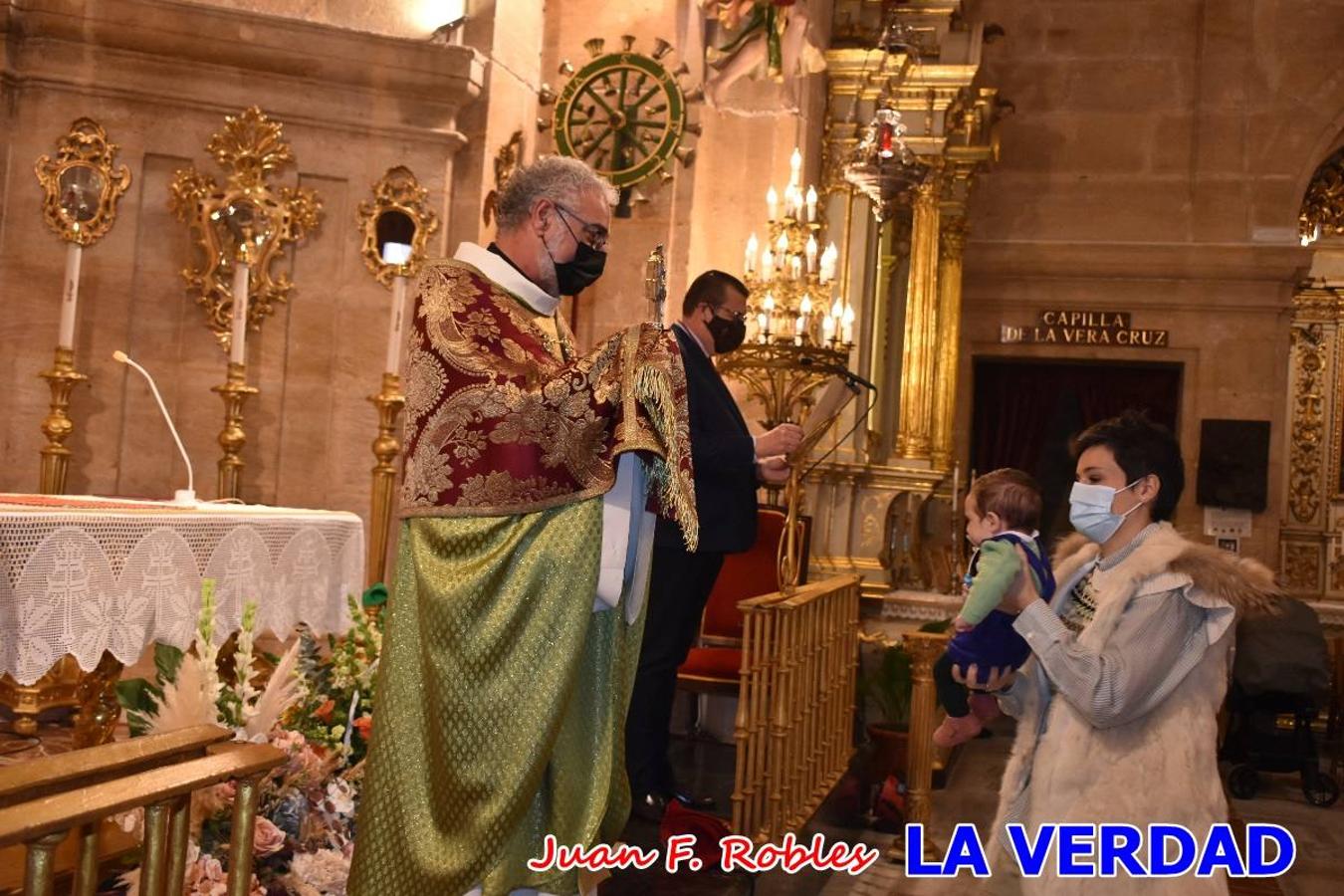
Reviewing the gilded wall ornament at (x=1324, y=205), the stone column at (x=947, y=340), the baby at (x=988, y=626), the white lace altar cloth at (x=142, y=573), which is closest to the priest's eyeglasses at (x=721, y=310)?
the baby at (x=988, y=626)

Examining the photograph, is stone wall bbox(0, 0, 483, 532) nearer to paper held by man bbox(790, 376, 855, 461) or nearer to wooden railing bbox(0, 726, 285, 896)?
paper held by man bbox(790, 376, 855, 461)

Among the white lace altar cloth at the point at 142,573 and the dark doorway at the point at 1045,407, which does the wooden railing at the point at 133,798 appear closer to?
the white lace altar cloth at the point at 142,573

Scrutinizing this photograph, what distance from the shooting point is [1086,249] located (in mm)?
12055

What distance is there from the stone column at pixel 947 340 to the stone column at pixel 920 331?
0.14m

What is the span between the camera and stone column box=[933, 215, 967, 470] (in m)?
9.61

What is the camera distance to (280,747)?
2814mm

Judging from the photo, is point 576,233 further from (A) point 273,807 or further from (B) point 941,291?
(B) point 941,291

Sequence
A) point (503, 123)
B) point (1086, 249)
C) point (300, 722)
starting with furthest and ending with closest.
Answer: point (1086, 249) < point (503, 123) < point (300, 722)

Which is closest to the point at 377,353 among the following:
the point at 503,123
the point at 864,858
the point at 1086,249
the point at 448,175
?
the point at 448,175

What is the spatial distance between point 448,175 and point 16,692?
3307 mm

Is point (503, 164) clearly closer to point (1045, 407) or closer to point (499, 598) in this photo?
point (499, 598)

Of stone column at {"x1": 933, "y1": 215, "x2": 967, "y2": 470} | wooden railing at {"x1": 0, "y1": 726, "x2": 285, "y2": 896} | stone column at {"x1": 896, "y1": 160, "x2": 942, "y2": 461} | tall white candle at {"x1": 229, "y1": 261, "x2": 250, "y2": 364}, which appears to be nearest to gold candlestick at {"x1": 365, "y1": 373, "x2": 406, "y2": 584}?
tall white candle at {"x1": 229, "y1": 261, "x2": 250, "y2": 364}

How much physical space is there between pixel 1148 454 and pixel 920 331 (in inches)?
268

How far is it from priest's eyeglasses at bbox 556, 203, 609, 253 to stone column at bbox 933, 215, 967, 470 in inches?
258
